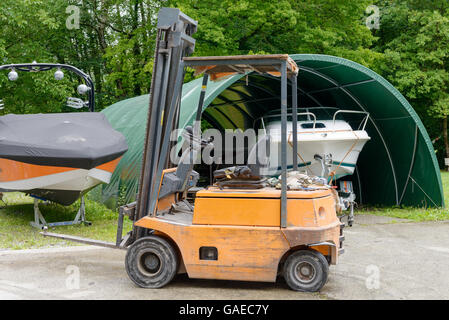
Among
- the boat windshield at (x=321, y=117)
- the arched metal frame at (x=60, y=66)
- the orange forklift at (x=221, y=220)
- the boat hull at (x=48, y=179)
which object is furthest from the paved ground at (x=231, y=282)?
the arched metal frame at (x=60, y=66)

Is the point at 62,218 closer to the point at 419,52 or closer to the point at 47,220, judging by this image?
the point at 47,220

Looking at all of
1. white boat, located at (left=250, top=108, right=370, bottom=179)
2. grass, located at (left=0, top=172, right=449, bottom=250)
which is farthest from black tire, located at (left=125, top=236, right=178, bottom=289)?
white boat, located at (left=250, top=108, right=370, bottom=179)

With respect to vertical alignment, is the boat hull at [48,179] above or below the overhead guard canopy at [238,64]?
below

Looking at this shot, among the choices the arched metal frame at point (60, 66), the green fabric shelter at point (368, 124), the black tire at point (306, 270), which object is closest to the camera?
the black tire at point (306, 270)

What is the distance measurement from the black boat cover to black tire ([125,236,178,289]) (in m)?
4.55

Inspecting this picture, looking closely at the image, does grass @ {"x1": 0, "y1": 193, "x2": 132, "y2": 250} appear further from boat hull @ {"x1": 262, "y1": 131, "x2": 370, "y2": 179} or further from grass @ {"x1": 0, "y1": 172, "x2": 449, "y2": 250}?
boat hull @ {"x1": 262, "y1": 131, "x2": 370, "y2": 179}

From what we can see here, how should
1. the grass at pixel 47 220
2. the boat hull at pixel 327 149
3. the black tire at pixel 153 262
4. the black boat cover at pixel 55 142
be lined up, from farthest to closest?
the boat hull at pixel 327 149 → the black boat cover at pixel 55 142 → the grass at pixel 47 220 → the black tire at pixel 153 262

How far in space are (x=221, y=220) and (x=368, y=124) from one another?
404 inches

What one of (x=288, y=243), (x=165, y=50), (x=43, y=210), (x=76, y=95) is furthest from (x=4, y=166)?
(x=76, y=95)

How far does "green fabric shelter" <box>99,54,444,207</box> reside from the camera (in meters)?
13.1

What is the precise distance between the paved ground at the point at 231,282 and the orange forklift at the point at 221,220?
0.25m

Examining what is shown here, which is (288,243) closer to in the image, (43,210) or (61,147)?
(61,147)

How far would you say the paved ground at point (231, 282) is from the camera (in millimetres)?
6164

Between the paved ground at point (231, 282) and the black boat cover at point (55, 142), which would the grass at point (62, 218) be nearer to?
the paved ground at point (231, 282)
